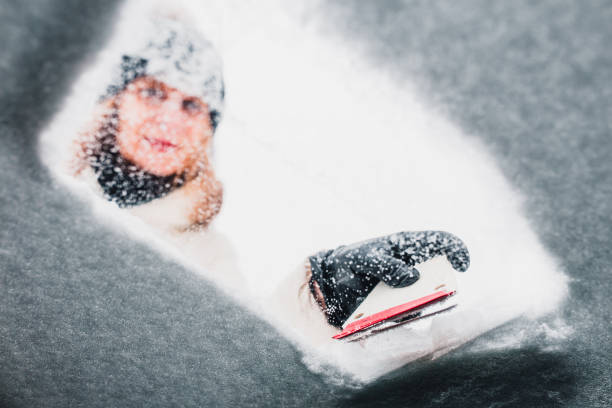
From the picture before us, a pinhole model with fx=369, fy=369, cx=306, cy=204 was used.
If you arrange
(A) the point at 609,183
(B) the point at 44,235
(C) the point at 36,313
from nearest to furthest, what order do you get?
(A) the point at 609,183, (B) the point at 44,235, (C) the point at 36,313

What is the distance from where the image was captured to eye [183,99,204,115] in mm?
738

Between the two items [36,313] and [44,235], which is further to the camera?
[36,313]

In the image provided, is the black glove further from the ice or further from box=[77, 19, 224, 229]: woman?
box=[77, 19, 224, 229]: woman

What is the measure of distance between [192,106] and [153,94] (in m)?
0.08

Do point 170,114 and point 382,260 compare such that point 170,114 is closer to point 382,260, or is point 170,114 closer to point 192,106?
point 192,106

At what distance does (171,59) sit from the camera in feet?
2.35

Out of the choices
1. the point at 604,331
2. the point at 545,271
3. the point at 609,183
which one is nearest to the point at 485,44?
the point at 609,183

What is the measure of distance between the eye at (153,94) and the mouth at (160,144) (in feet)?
0.25

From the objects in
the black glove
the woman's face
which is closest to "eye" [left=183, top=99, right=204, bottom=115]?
the woman's face

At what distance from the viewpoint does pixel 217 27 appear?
714 millimetres

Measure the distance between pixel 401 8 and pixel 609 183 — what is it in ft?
1.85

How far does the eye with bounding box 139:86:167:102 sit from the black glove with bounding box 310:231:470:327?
1.65 feet

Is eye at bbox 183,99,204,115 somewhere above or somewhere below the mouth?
above

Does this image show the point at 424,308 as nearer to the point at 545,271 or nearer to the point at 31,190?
the point at 545,271
